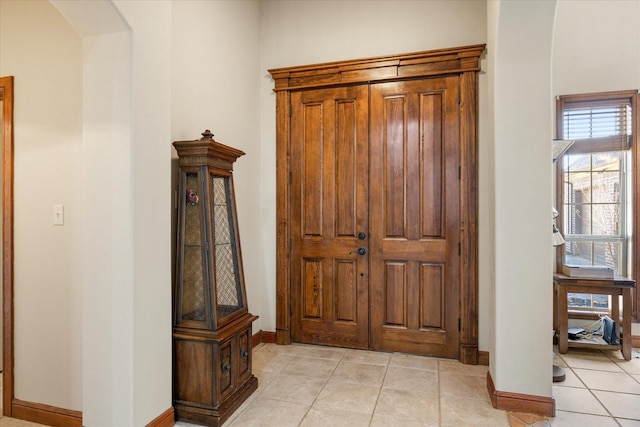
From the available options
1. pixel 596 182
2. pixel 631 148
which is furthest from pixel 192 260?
pixel 631 148

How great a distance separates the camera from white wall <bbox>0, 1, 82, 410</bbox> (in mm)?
2258

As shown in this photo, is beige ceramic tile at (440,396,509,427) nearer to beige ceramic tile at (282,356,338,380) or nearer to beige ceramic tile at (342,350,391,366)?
beige ceramic tile at (342,350,391,366)

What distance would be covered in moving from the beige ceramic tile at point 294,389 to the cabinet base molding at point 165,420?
24.1 inches

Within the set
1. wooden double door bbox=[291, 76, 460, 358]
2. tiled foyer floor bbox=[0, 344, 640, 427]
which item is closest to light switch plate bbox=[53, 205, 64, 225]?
tiled foyer floor bbox=[0, 344, 640, 427]

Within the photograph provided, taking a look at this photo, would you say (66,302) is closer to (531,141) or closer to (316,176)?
(316,176)

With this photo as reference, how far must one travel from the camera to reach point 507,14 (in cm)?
224

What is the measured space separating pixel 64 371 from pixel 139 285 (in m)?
0.90

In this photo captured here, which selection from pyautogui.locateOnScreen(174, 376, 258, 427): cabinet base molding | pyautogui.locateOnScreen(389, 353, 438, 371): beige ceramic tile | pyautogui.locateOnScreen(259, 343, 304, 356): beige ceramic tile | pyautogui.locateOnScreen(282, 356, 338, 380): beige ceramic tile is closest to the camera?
pyautogui.locateOnScreen(174, 376, 258, 427): cabinet base molding

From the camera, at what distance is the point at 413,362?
10.4ft

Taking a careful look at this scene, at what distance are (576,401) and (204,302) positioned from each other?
8.37 ft

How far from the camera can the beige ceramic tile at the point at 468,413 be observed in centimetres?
224

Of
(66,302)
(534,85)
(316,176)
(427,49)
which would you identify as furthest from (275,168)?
(534,85)

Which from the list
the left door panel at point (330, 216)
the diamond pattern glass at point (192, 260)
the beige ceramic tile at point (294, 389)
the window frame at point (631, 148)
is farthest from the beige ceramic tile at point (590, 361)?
the diamond pattern glass at point (192, 260)

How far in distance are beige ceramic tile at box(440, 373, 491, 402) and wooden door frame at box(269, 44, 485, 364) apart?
0.31 meters
